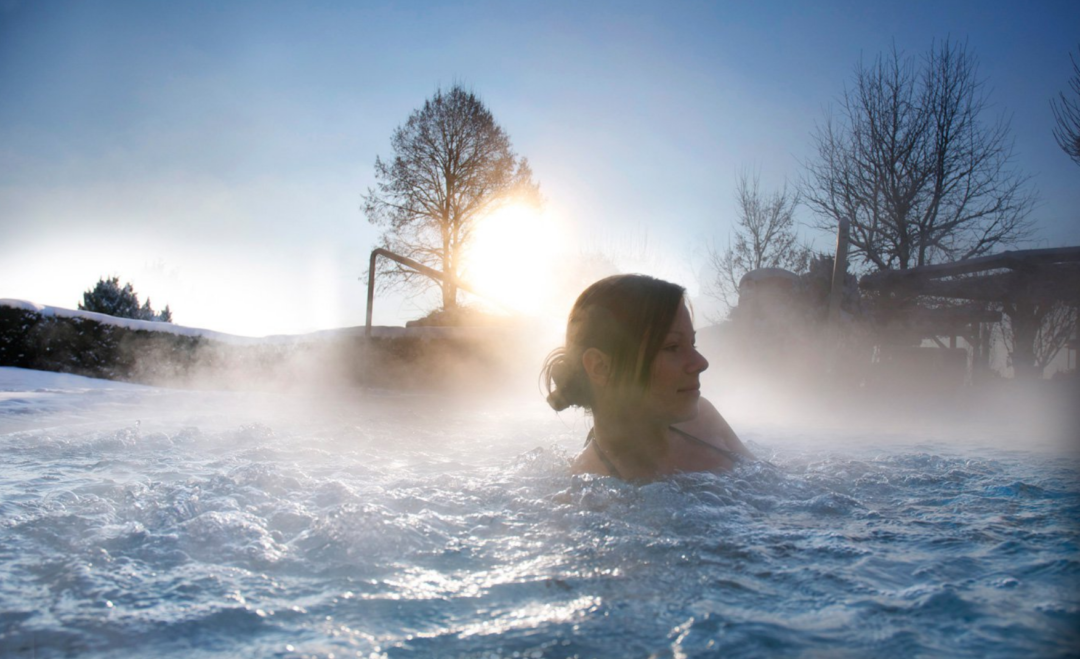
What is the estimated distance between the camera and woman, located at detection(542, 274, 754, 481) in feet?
7.16

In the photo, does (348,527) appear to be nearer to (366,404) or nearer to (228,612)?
(228,612)

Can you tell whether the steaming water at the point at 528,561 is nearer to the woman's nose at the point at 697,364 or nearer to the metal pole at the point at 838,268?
the woman's nose at the point at 697,364

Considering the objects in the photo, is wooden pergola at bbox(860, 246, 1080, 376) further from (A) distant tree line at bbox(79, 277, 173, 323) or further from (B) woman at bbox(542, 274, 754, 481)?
(A) distant tree line at bbox(79, 277, 173, 323)

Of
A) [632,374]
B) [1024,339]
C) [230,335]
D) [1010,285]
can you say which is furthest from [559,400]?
[1024,339]

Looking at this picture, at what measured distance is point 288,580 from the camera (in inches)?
58.9

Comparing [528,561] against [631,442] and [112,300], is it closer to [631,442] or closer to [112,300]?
[631,442]

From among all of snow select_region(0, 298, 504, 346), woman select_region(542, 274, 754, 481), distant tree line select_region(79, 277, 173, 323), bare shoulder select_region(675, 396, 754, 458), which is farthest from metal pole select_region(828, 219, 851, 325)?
distant tree line select_region(79, 277, 173, 323)

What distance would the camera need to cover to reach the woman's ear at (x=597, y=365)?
2256 millimetres

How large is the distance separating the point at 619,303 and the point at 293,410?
4.75m

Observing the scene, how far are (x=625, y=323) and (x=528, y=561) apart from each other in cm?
93

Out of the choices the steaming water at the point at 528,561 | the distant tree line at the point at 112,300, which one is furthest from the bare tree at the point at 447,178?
the steaming water at the point at 528,561

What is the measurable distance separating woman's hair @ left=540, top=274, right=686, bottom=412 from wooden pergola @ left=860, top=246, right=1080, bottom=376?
26.0ft

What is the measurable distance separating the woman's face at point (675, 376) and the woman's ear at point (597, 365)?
165 mm

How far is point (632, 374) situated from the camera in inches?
86.7
